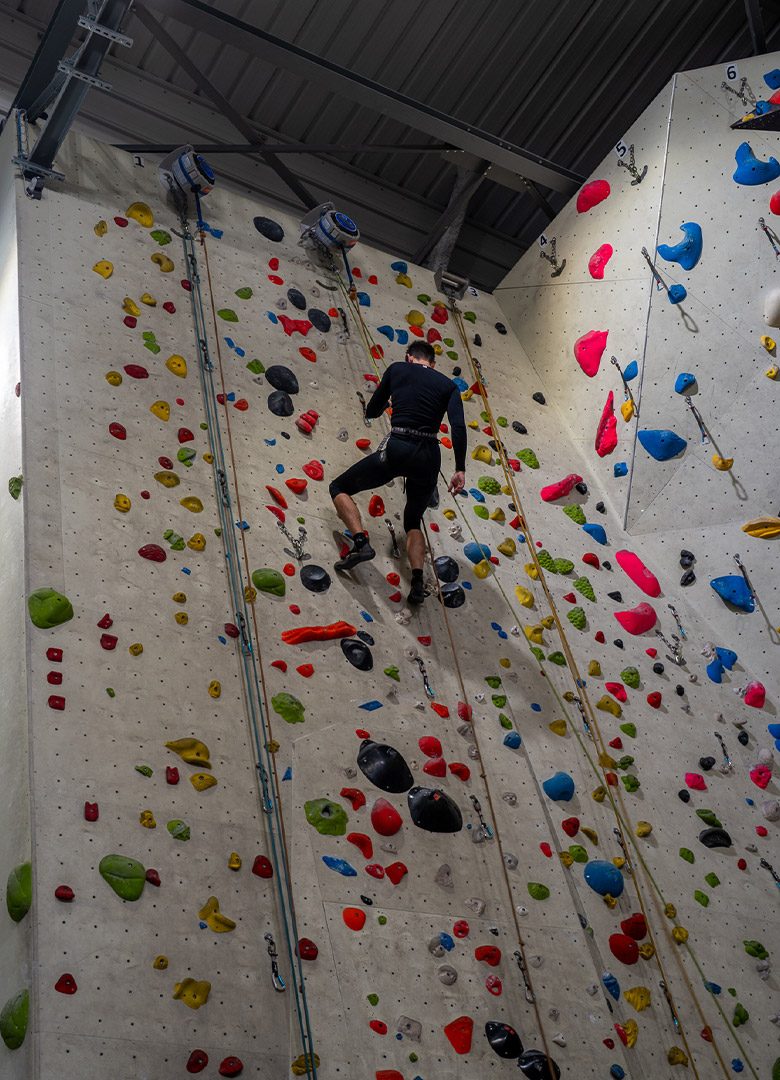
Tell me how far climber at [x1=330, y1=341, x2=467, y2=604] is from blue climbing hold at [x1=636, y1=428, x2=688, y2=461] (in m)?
1.19

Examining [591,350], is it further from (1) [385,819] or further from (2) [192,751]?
(2) [192,751]

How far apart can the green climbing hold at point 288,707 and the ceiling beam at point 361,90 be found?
3.34m

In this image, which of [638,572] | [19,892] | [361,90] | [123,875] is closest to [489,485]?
[638,572]

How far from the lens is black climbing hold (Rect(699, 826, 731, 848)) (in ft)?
14.8

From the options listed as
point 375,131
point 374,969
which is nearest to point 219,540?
point 374,969

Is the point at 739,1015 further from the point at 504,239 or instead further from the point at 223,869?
the point at 504,239

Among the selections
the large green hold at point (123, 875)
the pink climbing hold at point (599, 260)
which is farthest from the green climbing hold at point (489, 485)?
the large green hold at point (123, 875)

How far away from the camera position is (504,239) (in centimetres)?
805

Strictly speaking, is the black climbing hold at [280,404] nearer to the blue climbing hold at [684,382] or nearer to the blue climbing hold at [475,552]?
the blue climbing hold at [475,552]

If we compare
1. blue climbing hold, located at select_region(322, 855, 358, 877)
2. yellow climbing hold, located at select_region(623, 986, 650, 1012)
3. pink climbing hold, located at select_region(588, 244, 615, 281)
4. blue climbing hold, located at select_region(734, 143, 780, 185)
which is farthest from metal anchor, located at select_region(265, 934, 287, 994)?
blue climbing hold, located at select_region(734, 143, 780, 185)

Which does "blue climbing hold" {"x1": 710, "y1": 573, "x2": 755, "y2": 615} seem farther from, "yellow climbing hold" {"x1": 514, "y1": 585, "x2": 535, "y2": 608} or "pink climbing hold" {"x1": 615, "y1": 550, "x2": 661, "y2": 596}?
"yellow climbing hold" {"x1": 514, "y1": 585, "x2": 535, "y2": 608}

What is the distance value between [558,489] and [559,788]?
1719mm

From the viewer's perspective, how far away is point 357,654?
14.0 ft

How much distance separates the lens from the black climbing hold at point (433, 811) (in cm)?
393
